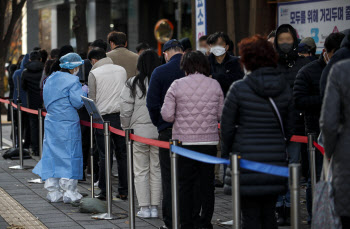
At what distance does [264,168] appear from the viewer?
546cm

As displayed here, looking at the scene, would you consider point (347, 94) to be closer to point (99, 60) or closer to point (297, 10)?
point (99, 60)

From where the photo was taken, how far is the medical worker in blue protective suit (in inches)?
366

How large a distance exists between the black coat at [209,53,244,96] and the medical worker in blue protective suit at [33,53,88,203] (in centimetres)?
170

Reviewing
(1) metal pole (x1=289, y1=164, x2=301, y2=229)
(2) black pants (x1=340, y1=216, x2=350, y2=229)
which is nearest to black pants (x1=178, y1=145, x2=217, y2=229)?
(1) metal pole (x1=289, y1=164, x2=301, y2=229)

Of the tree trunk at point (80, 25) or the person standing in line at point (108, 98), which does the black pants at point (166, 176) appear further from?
the tree trunk at point (80, 25)

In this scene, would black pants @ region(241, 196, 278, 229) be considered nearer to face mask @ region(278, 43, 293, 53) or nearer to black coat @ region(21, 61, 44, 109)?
face mask @ region(278, 43, 293, 53)

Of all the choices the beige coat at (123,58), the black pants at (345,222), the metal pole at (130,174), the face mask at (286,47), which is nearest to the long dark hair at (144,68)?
the metal pole at (130,174)

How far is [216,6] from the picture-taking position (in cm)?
1535

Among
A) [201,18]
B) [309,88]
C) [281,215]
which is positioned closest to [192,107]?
[309,88]

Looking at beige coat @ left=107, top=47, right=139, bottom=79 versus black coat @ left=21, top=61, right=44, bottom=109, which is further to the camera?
black coat @ left=21, top=61, right=44, bottom=109

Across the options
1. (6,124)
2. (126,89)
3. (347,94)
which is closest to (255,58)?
(347,94)

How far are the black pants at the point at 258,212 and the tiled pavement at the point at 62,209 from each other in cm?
195

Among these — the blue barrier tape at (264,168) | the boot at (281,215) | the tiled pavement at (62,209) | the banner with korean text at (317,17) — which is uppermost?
the banner with korean text at (317,17)

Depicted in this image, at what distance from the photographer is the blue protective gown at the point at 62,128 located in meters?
9.29
